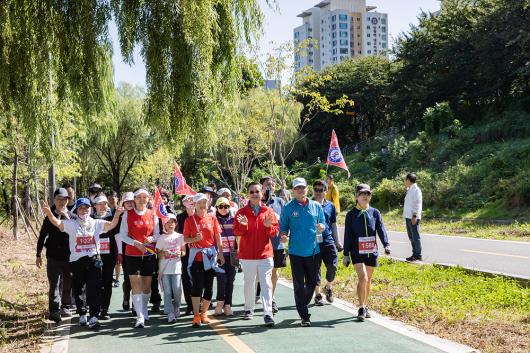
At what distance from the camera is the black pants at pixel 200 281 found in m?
8.05

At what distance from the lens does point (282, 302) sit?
9305mm

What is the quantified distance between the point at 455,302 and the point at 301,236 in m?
2.48

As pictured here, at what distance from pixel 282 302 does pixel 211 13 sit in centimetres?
459

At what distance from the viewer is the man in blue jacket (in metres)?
7.69

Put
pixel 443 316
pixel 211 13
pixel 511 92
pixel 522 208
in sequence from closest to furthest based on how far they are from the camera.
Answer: pixel 211 13
pixel 443 316
pixel 522 208
pixel 511 92

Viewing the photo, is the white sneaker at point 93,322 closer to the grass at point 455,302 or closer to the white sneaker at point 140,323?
the white sneaker at point 140,323

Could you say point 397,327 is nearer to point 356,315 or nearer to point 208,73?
point 356,315

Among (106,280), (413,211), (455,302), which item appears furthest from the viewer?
(413,211)

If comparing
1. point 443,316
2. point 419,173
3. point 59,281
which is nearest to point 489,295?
point 443,316

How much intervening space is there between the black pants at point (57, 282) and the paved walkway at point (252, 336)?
1.31 feet

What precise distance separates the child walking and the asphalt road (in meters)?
5.67

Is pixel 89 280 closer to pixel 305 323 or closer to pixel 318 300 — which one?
pixel 305 323

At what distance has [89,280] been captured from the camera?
809cm

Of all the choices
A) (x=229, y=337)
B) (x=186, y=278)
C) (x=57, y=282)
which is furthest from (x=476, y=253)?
(x=57, y=282)
